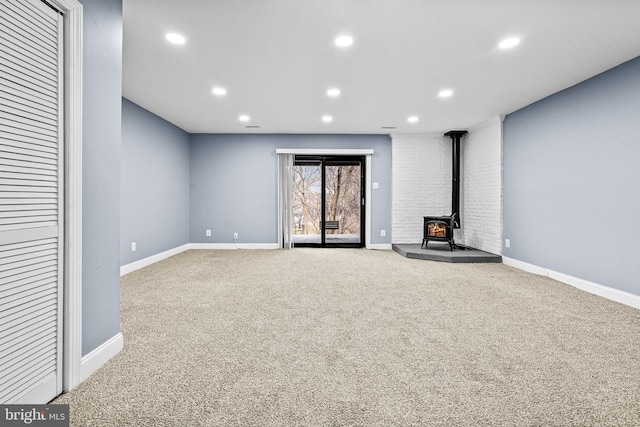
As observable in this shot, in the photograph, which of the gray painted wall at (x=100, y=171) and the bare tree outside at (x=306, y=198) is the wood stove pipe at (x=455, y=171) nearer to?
the bare tree outside at (x=306, y=198)

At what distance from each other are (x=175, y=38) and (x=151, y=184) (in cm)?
281

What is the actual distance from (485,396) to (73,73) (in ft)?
8.60

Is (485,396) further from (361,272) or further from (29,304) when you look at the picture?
(361,272)

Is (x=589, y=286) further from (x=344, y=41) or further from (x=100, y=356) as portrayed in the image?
(x=100, y=356)

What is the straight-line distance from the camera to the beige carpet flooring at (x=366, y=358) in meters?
1.32

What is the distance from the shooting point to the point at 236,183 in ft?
20.1

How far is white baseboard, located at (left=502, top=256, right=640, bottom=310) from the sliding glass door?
312cm

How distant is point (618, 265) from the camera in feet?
9.80

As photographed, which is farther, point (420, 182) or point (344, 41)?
point (420, 182)

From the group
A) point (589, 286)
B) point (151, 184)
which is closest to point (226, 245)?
point (151, 184)

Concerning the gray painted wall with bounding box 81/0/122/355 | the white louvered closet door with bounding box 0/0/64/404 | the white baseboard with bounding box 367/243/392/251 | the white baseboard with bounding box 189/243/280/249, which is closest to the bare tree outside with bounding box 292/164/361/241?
the white baseboard with bounding box 367/243/392/251

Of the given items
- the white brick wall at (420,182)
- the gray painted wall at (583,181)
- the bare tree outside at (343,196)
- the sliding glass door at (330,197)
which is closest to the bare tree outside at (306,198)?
the sliding glass door at (330,197)

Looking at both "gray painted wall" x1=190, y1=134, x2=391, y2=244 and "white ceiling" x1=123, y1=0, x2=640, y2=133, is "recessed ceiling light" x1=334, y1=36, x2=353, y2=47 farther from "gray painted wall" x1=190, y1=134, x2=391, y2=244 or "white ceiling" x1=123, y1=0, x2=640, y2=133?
"gray painted wall" x1=190, y1=134, x2=391, y2=244

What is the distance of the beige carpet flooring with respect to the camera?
4.33 ft
